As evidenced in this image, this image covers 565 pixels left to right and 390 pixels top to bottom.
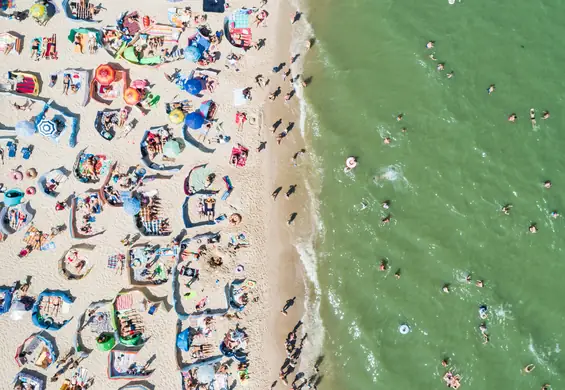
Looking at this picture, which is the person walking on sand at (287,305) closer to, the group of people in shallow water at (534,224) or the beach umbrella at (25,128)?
the group of people in shallow water at (534,224)

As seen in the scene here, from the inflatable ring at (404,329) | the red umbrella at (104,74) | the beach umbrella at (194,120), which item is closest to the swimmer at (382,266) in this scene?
the inflatable ring at (404,329)

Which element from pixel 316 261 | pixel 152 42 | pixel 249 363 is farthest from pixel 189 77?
pixel 249 363

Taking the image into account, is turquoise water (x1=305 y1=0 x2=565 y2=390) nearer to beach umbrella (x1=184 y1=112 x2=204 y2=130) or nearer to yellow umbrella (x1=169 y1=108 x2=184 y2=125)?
beach umbrella (x1=184 y1=112 x2=204 y2=130)

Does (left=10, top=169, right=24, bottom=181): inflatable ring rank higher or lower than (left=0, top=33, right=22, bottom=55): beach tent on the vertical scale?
lower

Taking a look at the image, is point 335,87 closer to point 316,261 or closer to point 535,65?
point 316,261

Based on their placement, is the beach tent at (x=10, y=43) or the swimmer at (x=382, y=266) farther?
the beach tent at (x=10, y=43)

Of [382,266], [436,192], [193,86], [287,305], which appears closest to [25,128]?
[193,86]

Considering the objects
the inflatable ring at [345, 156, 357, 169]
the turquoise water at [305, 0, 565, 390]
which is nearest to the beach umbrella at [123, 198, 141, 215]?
the turquoise water at [305, 0, 565, 390]
